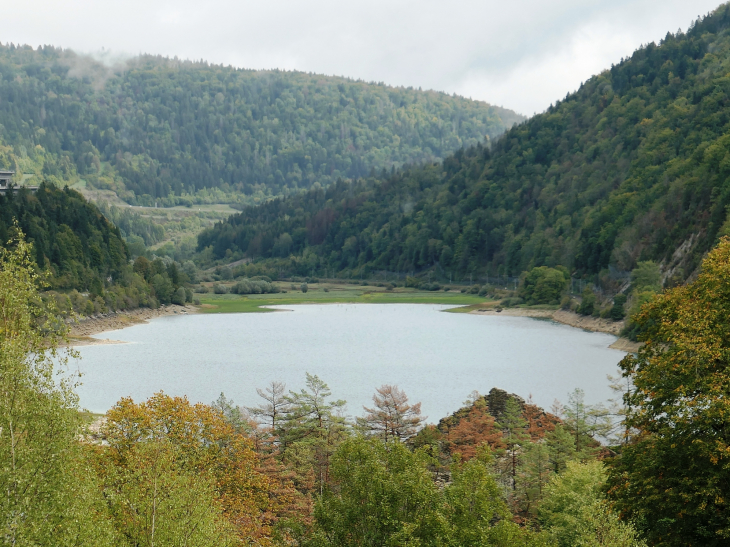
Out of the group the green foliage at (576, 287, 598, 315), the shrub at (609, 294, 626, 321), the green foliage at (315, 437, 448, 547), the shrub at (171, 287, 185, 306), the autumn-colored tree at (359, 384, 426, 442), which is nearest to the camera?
the green foliage at (315, 437, 448, 547)

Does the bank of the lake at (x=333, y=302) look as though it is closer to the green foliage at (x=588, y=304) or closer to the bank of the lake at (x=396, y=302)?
the bank of the lake at (x=396, y=302)

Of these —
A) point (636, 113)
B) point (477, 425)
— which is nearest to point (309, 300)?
point (636, 113)

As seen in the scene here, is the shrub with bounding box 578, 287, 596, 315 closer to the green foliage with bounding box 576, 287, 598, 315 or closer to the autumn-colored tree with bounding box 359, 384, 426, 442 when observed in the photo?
the green foliage with bounding box 576, 287, 598, 315

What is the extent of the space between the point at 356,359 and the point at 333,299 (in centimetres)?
9382

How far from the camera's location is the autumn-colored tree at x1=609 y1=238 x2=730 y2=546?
20.1 m

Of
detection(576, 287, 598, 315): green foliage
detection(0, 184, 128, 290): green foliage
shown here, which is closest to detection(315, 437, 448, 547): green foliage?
detection(0, 184, 128, 290): green foliage

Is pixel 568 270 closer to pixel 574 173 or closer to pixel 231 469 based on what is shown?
pixel 574 173

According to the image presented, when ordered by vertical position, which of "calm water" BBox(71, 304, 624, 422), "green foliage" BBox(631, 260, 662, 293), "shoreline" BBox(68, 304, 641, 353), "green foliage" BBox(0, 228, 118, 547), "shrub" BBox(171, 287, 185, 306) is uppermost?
"green foliage" BBox(631, 260, 662, 293)

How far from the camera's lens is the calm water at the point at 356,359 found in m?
62.1

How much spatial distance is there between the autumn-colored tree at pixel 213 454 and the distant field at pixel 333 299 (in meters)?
121

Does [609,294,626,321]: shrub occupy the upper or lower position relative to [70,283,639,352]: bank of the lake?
upper

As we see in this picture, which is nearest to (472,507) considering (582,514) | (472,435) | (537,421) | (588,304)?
(582,514)

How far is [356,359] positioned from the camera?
81.6 m

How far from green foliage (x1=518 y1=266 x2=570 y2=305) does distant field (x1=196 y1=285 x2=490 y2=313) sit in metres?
11.0
